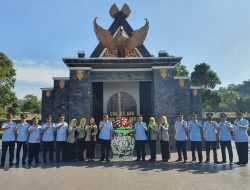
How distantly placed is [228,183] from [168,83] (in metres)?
7.89

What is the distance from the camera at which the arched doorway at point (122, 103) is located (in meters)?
14.4

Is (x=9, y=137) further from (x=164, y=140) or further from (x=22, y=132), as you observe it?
(x=164, y=140)

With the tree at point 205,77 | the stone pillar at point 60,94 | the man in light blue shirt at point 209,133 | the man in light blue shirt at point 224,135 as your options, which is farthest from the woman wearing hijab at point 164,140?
the tree at point 205,77

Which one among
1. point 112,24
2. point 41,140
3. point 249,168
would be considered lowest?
point 249,168

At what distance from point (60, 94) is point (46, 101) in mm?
1173

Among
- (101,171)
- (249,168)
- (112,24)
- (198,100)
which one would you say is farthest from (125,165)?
(112,24)

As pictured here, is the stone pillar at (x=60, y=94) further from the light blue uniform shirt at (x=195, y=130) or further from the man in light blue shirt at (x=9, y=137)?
the light blue uniform shirt at (x=195, y=130)

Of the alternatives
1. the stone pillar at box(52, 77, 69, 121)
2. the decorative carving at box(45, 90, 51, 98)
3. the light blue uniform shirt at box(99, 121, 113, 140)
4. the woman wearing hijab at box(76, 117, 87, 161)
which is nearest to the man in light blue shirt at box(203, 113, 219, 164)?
the light blue uniform shirt at box(99, 121, 113, 140)

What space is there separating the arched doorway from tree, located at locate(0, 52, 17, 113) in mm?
18510

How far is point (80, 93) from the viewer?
13266mm

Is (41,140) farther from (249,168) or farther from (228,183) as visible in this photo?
(249,168)

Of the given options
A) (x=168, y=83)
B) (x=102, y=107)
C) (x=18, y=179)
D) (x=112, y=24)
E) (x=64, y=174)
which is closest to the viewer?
(x=18, y=179)

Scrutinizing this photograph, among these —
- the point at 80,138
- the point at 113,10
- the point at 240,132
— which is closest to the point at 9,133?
the point at 80,138

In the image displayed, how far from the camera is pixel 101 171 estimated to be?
766cm
